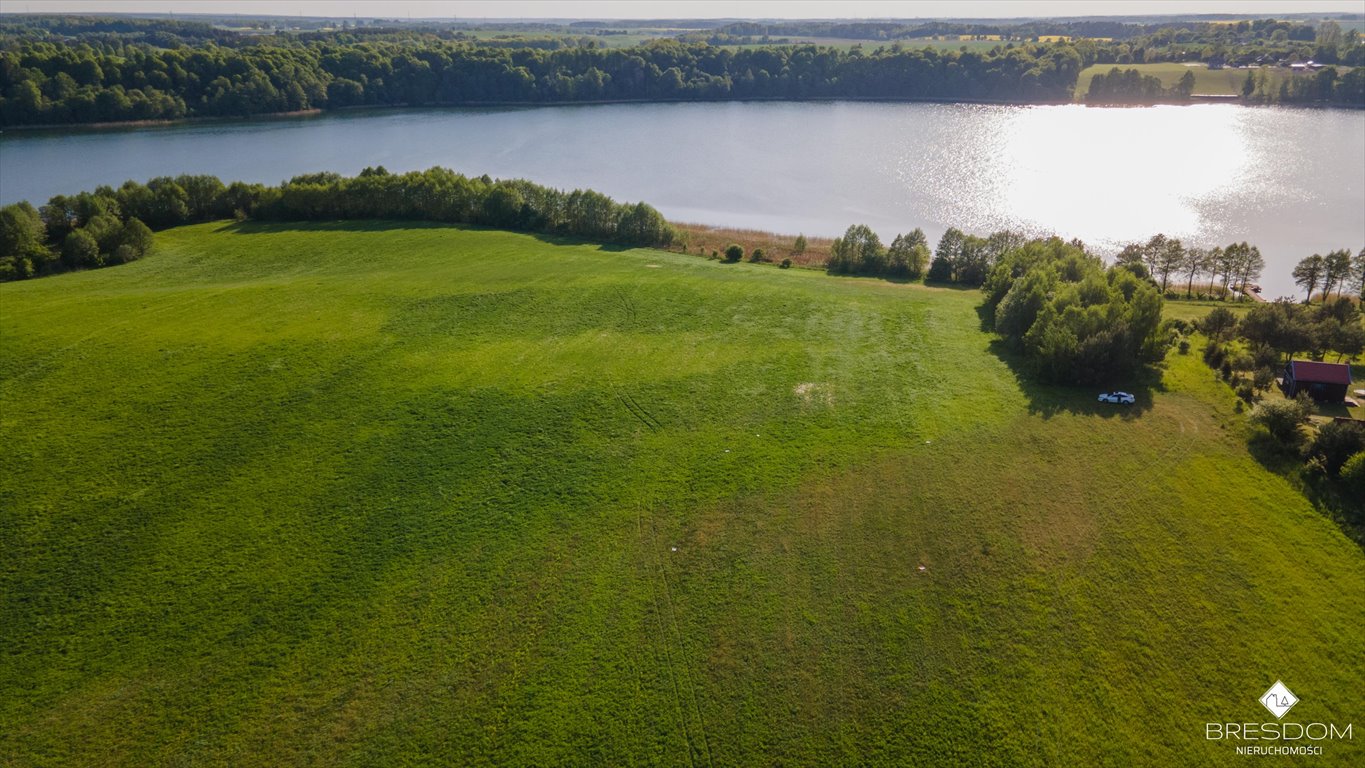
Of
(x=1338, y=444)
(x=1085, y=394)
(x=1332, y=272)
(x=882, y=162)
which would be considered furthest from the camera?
(x=882, y=162)

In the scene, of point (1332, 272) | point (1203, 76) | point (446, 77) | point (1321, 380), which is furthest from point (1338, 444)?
point (1203, 76)

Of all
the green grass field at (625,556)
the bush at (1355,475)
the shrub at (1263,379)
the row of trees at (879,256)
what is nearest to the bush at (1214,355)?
the green grass field at (625,556)

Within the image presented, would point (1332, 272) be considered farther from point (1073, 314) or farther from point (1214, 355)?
point (1073, 314)

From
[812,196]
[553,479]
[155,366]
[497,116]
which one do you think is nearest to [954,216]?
[812,196]

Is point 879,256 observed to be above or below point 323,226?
below

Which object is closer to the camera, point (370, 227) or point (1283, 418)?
point (1283, 418)

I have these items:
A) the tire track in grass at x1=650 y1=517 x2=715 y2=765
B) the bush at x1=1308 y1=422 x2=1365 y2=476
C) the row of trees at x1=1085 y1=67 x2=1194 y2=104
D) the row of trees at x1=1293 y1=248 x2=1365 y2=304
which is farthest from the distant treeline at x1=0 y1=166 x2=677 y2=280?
the row of trees at x1=1085 y1=67 x2=1194 y2=104
